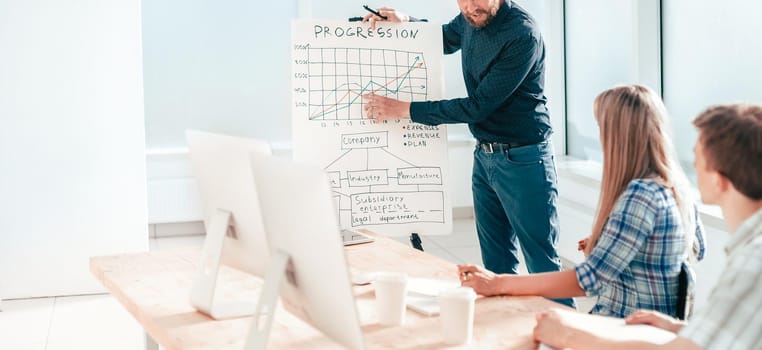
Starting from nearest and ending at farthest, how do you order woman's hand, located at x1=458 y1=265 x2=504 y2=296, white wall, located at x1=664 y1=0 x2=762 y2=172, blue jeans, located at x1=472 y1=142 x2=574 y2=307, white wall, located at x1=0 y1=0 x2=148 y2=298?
1. woman's hand, located at x1=458 y1=265 x2=504 y2=296
2. blue jeans, located at x1=472 y1=142 x2=574 y2=307
3. white wall, located at x1=664 y1=0 x2=762 y2=172
4. white wall, located at x1=0 y1=0 x2=148 y2=298

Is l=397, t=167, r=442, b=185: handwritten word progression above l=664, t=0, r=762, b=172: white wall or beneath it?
beneath

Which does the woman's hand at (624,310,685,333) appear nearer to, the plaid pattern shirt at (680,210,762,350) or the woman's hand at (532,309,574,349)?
the woman's hand at (532,309,574,349)

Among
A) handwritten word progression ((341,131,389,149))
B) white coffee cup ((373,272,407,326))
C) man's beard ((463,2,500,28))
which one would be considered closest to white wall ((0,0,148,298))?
handwritten word progression ((341,131,389,149))

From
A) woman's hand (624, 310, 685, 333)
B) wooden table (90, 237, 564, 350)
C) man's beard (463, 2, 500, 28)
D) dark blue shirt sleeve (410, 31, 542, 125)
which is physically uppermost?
man's beard (463, 2, 500, 28)

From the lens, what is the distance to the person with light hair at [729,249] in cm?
148

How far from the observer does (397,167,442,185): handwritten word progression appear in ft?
12.1

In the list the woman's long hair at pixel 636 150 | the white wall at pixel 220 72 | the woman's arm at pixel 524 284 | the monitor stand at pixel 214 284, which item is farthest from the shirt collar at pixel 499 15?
the white wall at pixel 220 72

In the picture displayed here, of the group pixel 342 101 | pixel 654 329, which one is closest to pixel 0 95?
pixel 342 101

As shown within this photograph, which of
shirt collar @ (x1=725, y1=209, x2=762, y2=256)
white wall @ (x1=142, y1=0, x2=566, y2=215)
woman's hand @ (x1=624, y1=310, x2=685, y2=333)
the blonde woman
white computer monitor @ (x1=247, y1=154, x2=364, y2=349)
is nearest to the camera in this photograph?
white computer monitor @ (x1=247, y1=154, x2=364, y2=349)

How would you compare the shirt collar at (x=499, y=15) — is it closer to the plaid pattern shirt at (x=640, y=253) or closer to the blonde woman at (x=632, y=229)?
the blonde woman at (x=632, y=229)

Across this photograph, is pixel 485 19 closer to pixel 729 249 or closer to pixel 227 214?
pixel 227 214

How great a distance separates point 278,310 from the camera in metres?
2.20

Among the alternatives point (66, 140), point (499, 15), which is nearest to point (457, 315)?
point (499, 15)

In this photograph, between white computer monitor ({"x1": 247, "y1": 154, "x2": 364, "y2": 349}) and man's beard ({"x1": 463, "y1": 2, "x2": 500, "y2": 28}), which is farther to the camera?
man's beard ({"x1": 463, "y1": 2, "x2": 500, "y2": 28})
